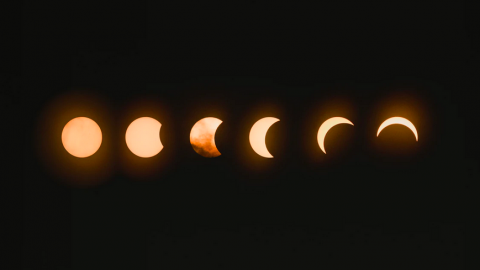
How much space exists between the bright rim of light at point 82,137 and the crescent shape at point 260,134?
→ 1493 millimetres

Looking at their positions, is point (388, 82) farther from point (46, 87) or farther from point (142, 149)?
point (46, 87)

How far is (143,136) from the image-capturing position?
10.3 ft

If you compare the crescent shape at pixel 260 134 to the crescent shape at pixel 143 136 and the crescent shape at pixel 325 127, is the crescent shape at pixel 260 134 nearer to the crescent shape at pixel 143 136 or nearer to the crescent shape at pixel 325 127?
the crescent shape at pixel 325 127

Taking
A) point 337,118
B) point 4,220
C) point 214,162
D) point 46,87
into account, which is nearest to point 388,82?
point 337,118

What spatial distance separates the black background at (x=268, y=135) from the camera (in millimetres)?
2980

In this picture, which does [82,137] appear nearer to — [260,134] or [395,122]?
[260,134]

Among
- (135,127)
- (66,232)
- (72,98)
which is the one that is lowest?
(66,232)

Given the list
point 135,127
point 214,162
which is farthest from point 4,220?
point 214,162

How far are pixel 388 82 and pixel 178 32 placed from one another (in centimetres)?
208

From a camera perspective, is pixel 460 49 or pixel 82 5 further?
pixel 82 5

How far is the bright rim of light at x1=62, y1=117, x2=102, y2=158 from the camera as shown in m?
3.12

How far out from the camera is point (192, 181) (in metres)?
3.13

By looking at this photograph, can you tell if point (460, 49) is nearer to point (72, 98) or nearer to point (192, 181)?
point (192, 181)

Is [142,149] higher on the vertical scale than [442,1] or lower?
lower
